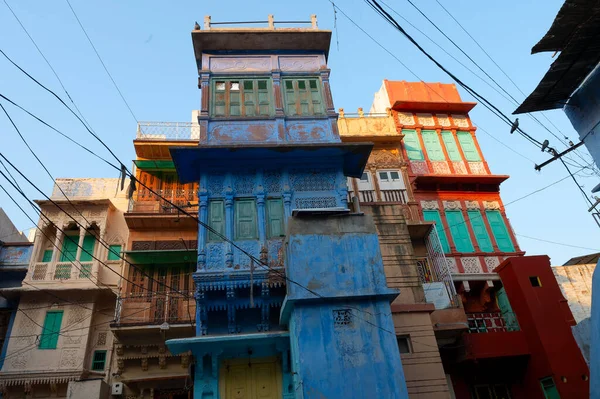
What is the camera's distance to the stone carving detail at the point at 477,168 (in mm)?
18609

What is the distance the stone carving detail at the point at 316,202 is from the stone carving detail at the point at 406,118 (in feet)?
29.8

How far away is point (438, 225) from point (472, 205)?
2.03 metres

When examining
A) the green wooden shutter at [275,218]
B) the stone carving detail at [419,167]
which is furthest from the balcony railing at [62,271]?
the stone carving detail at [419,167]

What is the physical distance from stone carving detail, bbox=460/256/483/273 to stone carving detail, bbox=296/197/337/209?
699 cm

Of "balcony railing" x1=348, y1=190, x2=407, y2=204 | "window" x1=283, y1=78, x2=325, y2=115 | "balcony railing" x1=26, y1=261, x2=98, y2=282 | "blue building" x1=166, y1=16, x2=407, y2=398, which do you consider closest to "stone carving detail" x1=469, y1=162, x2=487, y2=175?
"balcony railing" x1=348, y1=190, x2=407, y2=204

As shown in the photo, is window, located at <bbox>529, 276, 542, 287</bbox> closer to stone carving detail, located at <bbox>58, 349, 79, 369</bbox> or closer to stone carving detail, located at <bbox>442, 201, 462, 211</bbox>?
stone carving detail, located at <bbox>442, 201, 462, 211</bbox>

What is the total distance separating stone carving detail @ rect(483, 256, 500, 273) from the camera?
16.2m

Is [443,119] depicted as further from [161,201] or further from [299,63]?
[161,201]

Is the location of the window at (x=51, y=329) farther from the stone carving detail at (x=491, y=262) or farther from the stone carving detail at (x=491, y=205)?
the stone carving detail at (x=491, y=205)

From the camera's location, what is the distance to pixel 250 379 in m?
10.5

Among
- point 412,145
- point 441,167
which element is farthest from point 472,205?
point 412,145

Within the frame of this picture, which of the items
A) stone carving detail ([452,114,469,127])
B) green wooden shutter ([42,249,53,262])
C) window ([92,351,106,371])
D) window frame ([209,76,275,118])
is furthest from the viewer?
stone carving detail ([452,114,469,127])

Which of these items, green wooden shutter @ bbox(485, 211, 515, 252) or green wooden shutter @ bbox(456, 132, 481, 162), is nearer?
green wooden shutter @ bbox(485, 211, 515, 252)

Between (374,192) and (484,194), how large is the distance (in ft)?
16.6
